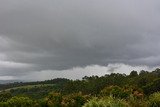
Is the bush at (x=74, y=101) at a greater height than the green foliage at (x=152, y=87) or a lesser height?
lesser

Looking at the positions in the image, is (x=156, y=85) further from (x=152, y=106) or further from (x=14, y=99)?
(x=152, y=106)

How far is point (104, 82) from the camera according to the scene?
6388 inches

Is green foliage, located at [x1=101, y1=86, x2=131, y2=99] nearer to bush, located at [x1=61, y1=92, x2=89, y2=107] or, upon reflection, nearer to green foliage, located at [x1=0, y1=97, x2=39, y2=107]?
bush, located at [x1=61, y1=92, x2=89, y2=107]

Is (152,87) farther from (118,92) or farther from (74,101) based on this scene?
(74,101)

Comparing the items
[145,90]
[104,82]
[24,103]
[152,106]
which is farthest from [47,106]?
[104,82]

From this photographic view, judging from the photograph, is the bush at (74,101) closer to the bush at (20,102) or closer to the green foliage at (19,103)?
the green foliage at (19,103)

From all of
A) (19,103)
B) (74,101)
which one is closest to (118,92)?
(74,101)

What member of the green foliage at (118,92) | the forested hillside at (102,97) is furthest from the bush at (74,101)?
the green foliage at (118,92)

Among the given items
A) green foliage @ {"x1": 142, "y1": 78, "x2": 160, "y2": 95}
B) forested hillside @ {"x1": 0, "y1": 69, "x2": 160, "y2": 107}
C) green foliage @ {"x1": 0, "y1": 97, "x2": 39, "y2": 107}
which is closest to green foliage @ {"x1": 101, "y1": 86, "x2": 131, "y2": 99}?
forested hillside @ {"x1": 0, "y1": 69, "x2": 160, "y2": 107}

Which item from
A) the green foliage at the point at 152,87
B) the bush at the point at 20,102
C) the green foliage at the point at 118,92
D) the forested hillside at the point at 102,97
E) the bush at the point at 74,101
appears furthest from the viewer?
the green foliage at the point at 152,87

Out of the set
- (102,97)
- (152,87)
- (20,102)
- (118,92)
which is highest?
(152,87)

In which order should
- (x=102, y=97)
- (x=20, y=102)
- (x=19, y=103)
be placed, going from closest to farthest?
(x=102, y=97) → (x=19, y=103) → (x=20, y=102)

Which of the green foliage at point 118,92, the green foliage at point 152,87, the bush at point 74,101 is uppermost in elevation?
the green foliage at point 152,87

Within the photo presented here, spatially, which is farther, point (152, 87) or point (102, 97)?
point (152, 87)
